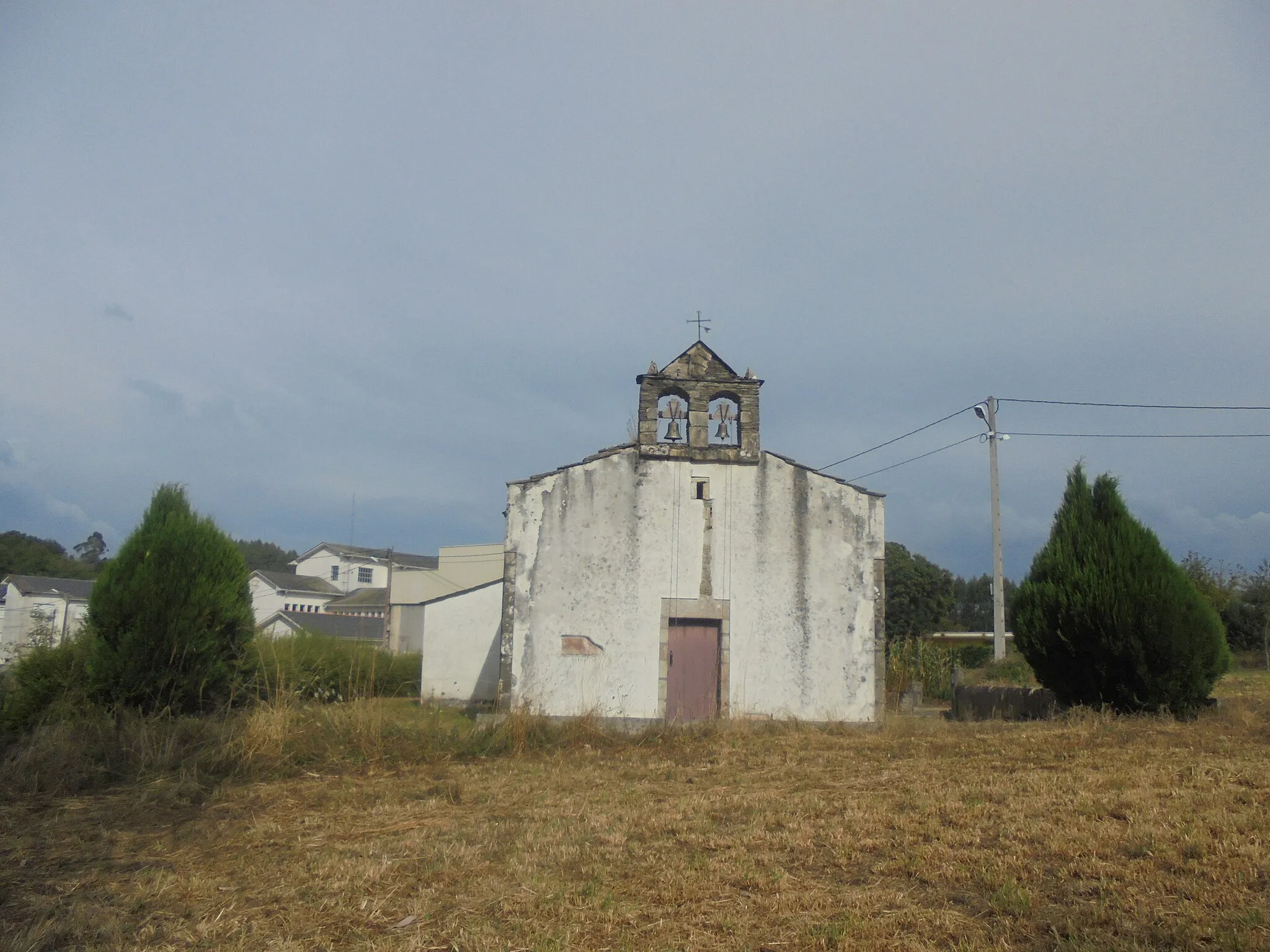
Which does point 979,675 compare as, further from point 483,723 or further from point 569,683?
point 483,723

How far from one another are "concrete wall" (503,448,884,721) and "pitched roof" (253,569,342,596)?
45.3m

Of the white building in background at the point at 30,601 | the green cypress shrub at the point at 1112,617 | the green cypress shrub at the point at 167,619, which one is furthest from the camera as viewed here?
the white building in background at the point at 30,601

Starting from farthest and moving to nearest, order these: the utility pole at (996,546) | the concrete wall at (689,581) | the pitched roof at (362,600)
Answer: the pitched roof at (362,600) < the utility pole at (996,546) < the concrete wall at (689,581)

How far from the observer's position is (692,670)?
591 inches

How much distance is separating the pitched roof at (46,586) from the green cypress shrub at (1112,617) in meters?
44.9

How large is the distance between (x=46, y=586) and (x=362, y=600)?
15.8 m

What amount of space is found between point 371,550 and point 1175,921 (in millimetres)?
69261

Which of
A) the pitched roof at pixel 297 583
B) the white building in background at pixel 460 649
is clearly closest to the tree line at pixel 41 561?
the pitched roof at pixel 297 583

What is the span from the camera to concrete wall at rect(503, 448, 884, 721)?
14.9 m

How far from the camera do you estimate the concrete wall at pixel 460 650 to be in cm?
2377

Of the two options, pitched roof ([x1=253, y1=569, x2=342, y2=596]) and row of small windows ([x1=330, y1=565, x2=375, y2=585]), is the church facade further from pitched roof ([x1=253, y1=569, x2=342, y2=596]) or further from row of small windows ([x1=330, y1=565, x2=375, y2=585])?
row of small windows ([x1=330, y1=565, x2=375, y2=585])

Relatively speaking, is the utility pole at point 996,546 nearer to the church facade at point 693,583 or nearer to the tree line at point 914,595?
the church facade at point 693,583

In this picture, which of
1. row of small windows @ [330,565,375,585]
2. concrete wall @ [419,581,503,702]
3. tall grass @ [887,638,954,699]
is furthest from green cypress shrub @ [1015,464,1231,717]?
row of small windows @ [330,565,375,585]

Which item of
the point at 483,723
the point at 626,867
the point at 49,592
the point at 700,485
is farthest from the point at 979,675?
the point at 49,592
